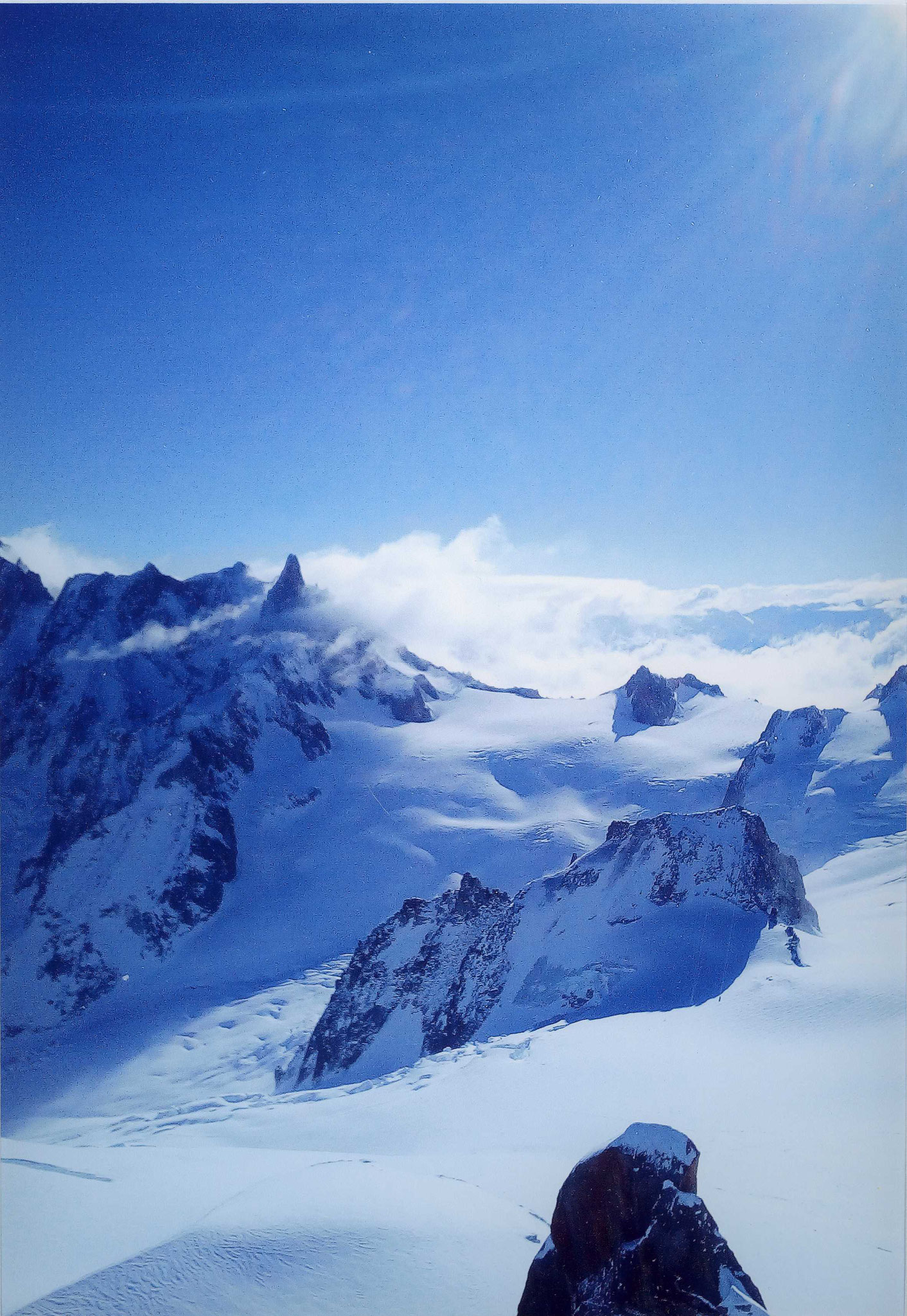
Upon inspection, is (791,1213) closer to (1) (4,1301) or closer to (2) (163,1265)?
(2) (163,1265)

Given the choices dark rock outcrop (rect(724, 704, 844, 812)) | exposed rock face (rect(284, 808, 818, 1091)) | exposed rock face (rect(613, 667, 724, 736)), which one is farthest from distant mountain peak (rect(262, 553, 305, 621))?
exposed rock face (rect(284, 808, 818, 1091))

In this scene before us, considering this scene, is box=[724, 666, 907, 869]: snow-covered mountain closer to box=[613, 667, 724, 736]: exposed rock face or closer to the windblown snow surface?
the windblown snow surface

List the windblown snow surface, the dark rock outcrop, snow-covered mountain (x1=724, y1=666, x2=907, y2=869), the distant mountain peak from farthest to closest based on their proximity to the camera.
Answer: the distant mountain peak
the dark rock outcrop
snow-covered mountain (x1=724, y1=666, x2=907, y2=869)
the windblown snow surface

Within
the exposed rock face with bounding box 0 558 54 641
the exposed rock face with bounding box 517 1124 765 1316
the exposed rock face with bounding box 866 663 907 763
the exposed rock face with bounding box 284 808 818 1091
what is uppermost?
the exposed rock face with bounding box 0 558 54 641

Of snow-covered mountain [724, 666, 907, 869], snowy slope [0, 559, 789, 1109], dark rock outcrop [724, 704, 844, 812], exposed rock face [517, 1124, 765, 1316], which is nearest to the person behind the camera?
exposed rock face [517, 1124, 765, 1316]

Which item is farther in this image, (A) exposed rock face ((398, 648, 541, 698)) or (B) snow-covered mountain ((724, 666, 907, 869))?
(A) exposed rock face ((398, 648, 541, 698))

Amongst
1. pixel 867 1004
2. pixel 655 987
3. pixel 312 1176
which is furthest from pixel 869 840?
pixel 312 1176

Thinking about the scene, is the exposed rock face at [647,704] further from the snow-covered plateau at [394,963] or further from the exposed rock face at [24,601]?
the exposed rock face at [24,601]
